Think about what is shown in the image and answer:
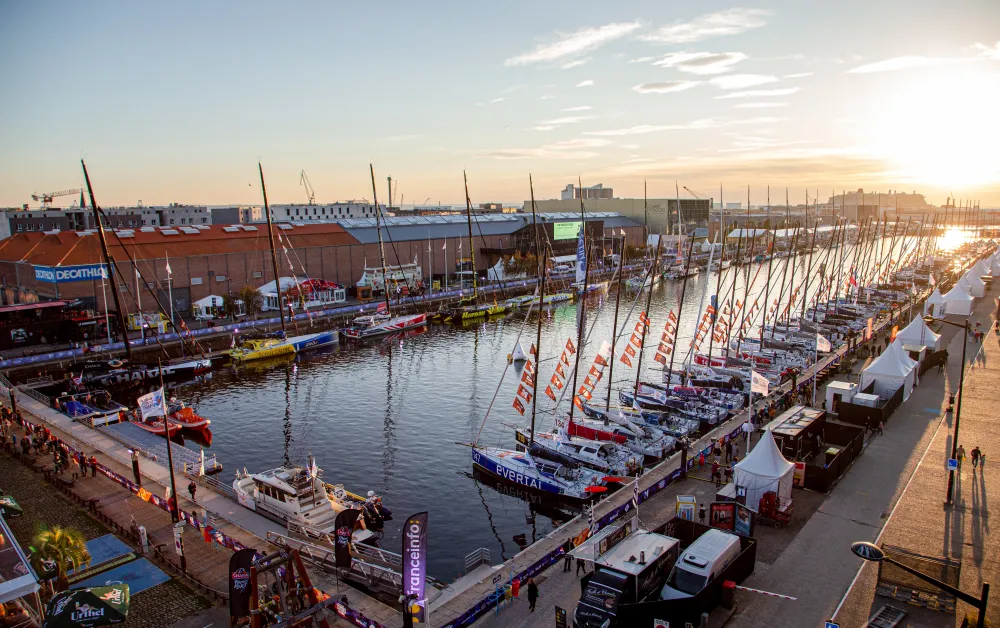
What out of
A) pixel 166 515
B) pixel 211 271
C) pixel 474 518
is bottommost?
pixel 474 518

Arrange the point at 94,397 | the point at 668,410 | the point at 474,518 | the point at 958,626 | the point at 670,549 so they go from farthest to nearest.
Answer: the point at 94,397
the point at 668,410
the point at 474,518
the point at 670,549
the point at 958,626

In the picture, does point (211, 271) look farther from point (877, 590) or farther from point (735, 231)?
point (735, 231)

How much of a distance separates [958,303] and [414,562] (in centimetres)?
7209

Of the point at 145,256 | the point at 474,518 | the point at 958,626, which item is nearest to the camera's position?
the point at 958,626

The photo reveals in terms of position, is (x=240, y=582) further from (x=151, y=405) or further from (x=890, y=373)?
(x=890, y=373)

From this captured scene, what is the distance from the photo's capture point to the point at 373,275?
Answer: 303 feet

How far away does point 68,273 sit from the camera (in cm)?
6625

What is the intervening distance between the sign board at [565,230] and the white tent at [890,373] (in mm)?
81712

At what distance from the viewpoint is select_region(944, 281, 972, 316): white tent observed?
226ft

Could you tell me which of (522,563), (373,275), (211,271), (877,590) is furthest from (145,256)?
(877,590)

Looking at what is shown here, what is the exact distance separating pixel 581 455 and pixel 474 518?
264 inches

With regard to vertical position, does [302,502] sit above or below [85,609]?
below

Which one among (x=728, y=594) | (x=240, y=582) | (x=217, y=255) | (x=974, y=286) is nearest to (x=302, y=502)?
(x=240, y=582)

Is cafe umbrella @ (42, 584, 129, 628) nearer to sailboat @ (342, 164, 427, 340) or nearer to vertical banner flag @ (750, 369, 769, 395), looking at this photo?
vertical banner flag @ (750, 369, 769, 395)
